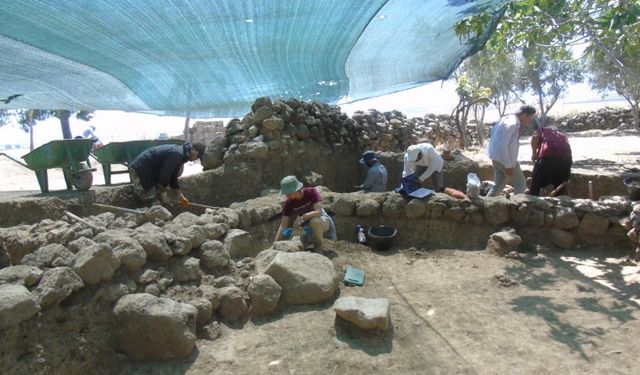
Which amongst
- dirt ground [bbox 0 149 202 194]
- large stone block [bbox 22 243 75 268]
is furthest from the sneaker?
dirt ground [bbox 0 149 202 194]

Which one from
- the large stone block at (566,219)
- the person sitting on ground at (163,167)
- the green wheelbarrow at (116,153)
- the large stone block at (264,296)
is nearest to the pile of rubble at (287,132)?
the green wheelbarrow at (116,153)

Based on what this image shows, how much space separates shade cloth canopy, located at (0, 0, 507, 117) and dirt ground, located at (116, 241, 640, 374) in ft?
8.67

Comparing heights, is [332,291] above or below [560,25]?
below

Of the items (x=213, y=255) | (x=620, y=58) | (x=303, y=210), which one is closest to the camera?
(x=213, y=255)

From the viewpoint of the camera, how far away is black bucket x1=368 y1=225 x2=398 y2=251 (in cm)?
477

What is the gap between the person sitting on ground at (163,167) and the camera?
5.18 meters

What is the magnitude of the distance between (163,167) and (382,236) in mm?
2581

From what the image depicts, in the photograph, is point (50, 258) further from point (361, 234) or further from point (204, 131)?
point (204, 131)

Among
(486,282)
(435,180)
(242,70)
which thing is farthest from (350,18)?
(486,282)

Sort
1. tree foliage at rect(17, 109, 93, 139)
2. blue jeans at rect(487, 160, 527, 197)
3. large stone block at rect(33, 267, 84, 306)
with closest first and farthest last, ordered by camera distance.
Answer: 1. large stone block at rect(33, 267, 84, 306)
2. blue jeans at rect(487, 160, 527, 197)
3. tree foliage at rect(17, 109, 93, 139)

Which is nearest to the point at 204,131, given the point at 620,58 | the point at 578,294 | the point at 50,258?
the point at 620,58

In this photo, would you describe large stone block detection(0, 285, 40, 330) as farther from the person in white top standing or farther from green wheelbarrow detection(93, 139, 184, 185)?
the person in white top standing

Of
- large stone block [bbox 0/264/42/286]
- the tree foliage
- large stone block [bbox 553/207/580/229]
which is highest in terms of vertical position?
the tree foliage

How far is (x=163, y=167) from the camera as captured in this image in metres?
5.16
